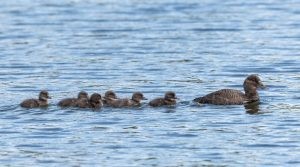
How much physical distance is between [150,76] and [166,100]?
3.99 metres

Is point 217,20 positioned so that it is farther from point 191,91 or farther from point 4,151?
point 4,151

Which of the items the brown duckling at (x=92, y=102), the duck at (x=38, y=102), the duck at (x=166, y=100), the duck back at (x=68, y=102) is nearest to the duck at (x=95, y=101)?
the brown duckling at (x=92, y=102)

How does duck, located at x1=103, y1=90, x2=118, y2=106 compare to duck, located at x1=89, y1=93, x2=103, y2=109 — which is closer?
duck, located at x1=89, y1=93, x2=103, y2=109

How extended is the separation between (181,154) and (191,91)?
18.2 feet

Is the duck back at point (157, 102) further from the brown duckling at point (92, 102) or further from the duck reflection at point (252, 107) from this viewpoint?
the duck reflection at point (252, 107)

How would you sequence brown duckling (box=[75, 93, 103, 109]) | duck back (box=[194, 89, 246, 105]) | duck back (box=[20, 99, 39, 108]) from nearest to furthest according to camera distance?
duck back (box=[20, 99, 39, 108]), brown duckling (box=[75, 93, 103, 109]), duck back (box=[194, 89, 246, 105])

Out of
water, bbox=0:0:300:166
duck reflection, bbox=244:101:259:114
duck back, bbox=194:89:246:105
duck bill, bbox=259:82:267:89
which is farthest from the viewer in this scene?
duck bill, bbox=259:82:267:89

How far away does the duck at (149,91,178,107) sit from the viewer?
20625 mm

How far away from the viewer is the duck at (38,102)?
67.2 ft

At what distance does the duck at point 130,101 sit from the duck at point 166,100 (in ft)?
0.73

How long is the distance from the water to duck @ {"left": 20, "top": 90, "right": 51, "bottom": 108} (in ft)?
0.45

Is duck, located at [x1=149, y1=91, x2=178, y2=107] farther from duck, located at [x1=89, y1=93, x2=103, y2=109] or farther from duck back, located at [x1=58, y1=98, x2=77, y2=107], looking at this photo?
duck back, located at [x1=58, y1=98, x2=77, y2=107]

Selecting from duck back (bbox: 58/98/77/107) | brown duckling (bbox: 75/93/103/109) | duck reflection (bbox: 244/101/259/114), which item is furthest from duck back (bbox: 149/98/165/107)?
duck reflection (bbox: 244/101/259/114)

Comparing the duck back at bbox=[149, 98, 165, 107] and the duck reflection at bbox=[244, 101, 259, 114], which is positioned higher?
the duck back at bbox=[149, 98, 165, 107]
